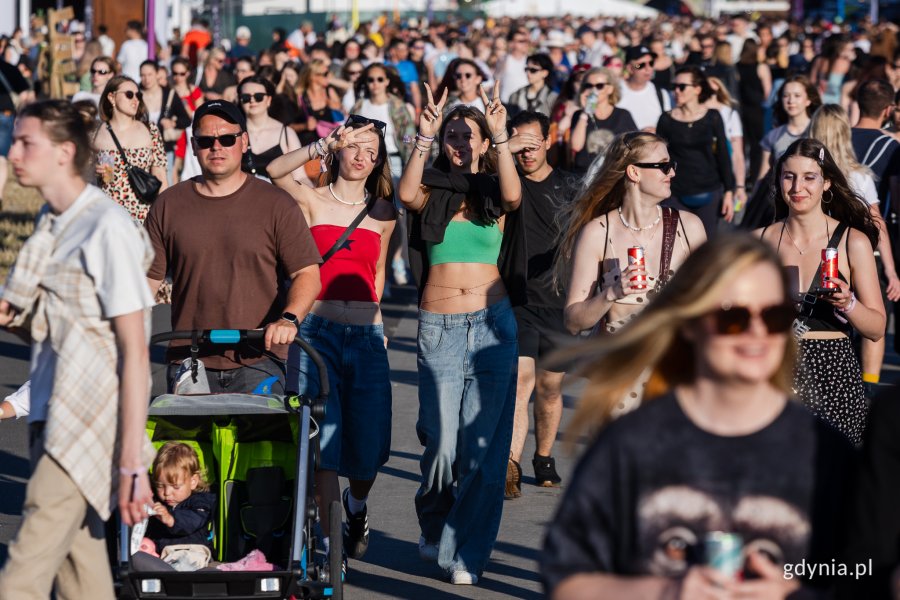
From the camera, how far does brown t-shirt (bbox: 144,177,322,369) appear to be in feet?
18.6

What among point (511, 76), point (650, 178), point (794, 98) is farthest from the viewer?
point (511, 76)

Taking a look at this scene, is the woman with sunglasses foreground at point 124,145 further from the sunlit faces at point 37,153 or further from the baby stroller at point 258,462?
the sunlit faces at point 37,153

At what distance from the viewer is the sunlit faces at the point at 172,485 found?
17.2 feet

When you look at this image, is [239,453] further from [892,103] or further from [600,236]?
[892,103]

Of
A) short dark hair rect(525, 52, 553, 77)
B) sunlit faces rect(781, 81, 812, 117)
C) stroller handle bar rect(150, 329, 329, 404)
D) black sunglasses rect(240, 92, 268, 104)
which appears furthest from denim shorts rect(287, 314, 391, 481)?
short dark hair rect(525, 52, 553, 77)

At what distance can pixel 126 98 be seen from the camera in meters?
10.0

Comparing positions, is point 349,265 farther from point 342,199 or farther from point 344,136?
point 344,136

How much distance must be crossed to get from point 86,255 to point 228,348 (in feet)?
5.49

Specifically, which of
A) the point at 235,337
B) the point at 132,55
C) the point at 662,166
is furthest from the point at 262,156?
the point at 132,55

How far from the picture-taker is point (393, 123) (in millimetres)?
13188

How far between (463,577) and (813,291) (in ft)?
5.79

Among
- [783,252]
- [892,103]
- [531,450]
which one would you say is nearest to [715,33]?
[892,103]

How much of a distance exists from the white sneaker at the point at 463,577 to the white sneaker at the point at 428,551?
191mm

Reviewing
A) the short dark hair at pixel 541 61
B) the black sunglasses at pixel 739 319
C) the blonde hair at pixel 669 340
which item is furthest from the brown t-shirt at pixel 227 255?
the short dark hair at pixel 541 61
